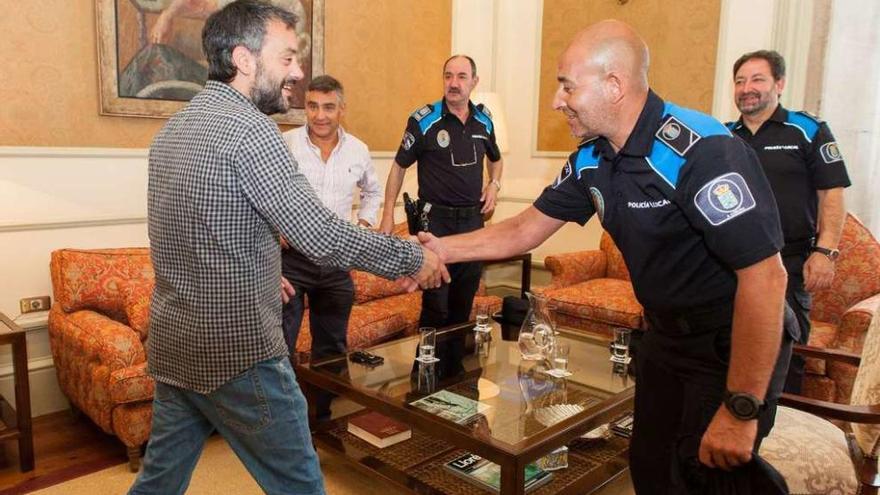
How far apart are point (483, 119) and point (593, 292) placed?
1.18m

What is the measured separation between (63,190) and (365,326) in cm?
154

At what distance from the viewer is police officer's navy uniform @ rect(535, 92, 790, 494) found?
A: 1309 millimetres

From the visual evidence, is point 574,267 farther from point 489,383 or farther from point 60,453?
point 60,453

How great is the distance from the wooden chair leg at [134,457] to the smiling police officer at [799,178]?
257 centimetres

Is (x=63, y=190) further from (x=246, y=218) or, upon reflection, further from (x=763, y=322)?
(x=763, y=322)

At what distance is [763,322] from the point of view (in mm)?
1288

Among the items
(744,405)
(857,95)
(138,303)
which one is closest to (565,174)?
(744,405)

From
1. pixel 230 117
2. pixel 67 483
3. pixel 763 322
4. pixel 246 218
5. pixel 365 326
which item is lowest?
pixel 67 483

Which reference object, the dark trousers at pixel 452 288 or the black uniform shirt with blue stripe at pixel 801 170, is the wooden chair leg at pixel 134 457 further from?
the black uniform shirt with blue stripe at pixel 801 170

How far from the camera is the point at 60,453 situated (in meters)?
2.74

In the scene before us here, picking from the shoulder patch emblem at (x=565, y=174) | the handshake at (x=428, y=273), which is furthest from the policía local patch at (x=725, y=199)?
the handshake at (x=428, y=273)

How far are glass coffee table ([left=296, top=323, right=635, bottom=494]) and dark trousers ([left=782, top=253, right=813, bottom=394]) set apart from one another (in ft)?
2.08

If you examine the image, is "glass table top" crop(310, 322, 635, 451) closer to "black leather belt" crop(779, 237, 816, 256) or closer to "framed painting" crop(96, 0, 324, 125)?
"black leather belt" crop(779, 237, 816, 256)

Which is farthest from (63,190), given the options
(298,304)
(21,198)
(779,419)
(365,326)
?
(779,419)
